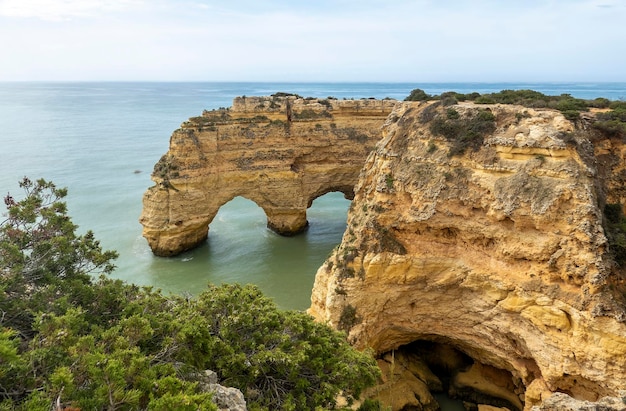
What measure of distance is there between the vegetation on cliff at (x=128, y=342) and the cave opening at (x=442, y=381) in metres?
5.74

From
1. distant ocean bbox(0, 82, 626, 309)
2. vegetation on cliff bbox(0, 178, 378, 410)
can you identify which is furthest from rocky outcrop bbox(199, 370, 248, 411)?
distant ocean bbox(0, 82, 626, 309)

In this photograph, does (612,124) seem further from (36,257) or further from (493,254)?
(36,257)

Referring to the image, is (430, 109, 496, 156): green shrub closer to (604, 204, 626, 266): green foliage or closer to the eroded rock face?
Result: the eroded rock face

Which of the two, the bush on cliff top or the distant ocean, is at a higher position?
the bush on cliff top

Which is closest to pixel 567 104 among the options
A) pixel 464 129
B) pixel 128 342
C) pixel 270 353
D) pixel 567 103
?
pixel 567 103

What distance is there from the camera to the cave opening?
13.4m

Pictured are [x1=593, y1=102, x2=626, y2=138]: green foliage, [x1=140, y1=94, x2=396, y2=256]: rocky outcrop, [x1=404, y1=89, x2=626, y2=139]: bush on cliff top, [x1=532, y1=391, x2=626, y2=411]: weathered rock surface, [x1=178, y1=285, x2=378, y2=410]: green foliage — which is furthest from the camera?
[x1=140, y1=94, x2=396, y2=256]: rocky outcrop

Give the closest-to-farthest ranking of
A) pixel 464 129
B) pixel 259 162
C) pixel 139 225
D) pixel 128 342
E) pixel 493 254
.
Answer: pixel 128 342
pixel 493 254
pixel 464 129
pixel 259 162
pixel 139 225

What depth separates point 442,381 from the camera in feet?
49.5

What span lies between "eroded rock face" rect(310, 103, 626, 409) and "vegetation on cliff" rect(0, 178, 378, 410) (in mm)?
→ 5128

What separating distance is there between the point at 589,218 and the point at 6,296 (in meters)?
13.1

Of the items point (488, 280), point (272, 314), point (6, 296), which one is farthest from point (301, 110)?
point (6, 296)

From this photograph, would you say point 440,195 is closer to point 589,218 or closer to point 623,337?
point 589,218

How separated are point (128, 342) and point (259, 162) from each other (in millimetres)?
21993
